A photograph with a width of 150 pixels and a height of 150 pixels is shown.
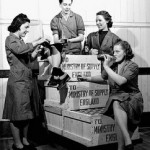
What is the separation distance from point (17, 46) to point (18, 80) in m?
0.42

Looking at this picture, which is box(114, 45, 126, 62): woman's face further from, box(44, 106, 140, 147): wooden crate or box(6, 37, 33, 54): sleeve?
box(6, 37, 33, 54): sleeve

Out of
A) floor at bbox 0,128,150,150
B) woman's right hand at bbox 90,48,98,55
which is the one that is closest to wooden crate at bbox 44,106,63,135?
floor at bbox 0,128,150,150

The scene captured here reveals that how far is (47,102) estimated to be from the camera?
454 centimetres

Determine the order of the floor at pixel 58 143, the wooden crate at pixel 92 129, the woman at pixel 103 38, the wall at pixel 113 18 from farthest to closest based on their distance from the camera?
the wall at pixel 113 18
the woman at pixel 103 38
the floor at pixel 58 143
the wooden crate at pixel 92 129

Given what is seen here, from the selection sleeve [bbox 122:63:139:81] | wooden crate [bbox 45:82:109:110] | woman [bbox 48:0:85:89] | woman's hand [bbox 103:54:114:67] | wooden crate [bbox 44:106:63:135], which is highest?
woman [bbox 48:0:85:89]

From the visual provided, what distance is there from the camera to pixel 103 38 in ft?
14.0

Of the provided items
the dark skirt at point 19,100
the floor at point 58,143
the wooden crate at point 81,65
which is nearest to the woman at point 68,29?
the wooden crate at point 81,65

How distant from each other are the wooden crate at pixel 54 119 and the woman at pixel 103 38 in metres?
1.00

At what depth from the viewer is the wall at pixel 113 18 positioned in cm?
472

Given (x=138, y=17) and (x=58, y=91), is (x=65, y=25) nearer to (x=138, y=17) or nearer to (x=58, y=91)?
(x=58, y=91)

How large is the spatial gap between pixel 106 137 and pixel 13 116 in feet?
3.88

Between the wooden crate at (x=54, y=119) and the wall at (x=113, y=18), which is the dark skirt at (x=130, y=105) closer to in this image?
the wooden crate at (x=54, y=119)

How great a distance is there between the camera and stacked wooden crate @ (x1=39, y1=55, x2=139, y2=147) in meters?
3.59

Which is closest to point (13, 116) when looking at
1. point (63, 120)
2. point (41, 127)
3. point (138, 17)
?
point (63, 120)
